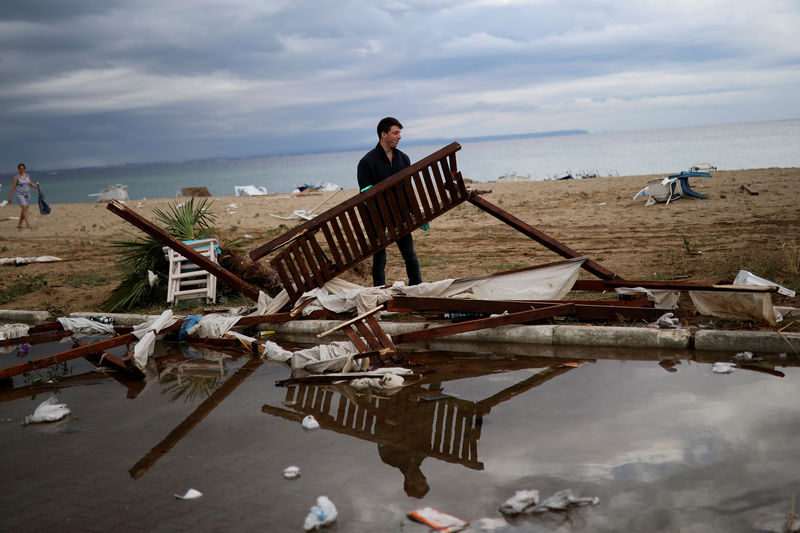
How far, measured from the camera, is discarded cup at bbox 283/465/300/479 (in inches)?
151

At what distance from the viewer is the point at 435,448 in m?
4.16

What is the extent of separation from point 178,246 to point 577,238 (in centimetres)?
748

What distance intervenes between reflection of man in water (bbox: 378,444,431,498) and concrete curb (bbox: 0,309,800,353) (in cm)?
247

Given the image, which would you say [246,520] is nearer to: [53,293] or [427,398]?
[427,398]

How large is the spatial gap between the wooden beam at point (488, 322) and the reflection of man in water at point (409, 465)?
6.59 ft

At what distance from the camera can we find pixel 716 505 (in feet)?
10.5

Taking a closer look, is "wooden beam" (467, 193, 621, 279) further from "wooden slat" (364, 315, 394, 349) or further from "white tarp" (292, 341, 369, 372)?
"white tarp" (292, 341, 369, 372)

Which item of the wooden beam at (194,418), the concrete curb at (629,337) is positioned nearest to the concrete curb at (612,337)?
the concrete curb at (629,337)

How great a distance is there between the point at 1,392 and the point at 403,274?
5542mm

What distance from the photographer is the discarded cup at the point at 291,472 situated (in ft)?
12.6

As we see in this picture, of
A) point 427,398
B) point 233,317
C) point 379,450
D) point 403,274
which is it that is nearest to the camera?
point 379,450

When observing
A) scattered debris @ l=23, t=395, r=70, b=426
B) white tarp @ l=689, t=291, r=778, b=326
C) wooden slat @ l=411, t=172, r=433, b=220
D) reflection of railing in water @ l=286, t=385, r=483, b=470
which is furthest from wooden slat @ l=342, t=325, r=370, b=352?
white tarp @ l=689, t=291, r=778, b=326

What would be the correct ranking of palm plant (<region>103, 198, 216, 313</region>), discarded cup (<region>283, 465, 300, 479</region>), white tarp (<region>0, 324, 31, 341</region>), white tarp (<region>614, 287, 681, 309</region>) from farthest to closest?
palm plant (<region>103, 198, 216, 313</region>)
white tarp (<region>0, 324, 31, 341</region>)
white tarp (<region>614, 287, 681, 309</region>)
discarded cup (<region>283, 465, 300, 479</region>)

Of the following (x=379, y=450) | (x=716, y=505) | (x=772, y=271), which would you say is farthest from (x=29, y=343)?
(x=772, y=271)
